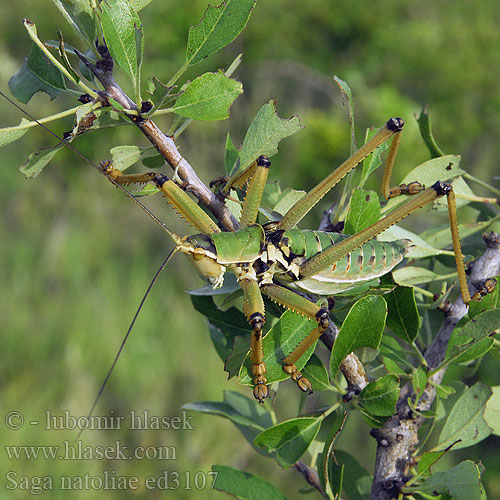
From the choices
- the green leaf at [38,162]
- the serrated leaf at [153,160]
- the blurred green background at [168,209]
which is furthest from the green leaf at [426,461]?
the blurred green background at [168,209]

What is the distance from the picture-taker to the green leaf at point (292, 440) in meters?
0.97

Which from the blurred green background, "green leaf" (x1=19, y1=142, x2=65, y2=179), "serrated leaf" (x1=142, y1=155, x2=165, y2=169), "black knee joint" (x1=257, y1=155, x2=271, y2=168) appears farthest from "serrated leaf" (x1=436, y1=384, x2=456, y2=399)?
the blurred green background

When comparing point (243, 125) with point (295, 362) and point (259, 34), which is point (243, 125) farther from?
point (295, 362)

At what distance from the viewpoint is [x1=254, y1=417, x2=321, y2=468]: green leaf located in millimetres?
971

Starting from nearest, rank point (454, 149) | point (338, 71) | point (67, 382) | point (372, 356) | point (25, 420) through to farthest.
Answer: point (372, 356)
point (25, 420)
point (67, 382)
point (454, 149)
point (338, 71)

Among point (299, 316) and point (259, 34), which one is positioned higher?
point (259, 34)

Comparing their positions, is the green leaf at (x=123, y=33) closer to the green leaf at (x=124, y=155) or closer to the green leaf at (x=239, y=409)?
the green leaf at (x=124, y=155)

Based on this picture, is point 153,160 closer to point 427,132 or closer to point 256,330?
point 256,330

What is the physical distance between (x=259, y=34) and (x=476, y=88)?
2016mm

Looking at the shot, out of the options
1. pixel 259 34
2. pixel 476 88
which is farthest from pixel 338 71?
pixel 476 88

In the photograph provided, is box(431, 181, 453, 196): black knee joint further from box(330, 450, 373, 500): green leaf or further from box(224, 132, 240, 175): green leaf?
box(330, 450, 373, 500): green leaf

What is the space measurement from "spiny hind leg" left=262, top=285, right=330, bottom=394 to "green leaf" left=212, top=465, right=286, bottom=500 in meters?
0.21

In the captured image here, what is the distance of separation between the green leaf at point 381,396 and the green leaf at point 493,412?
10.5 inches

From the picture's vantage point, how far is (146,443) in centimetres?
350
